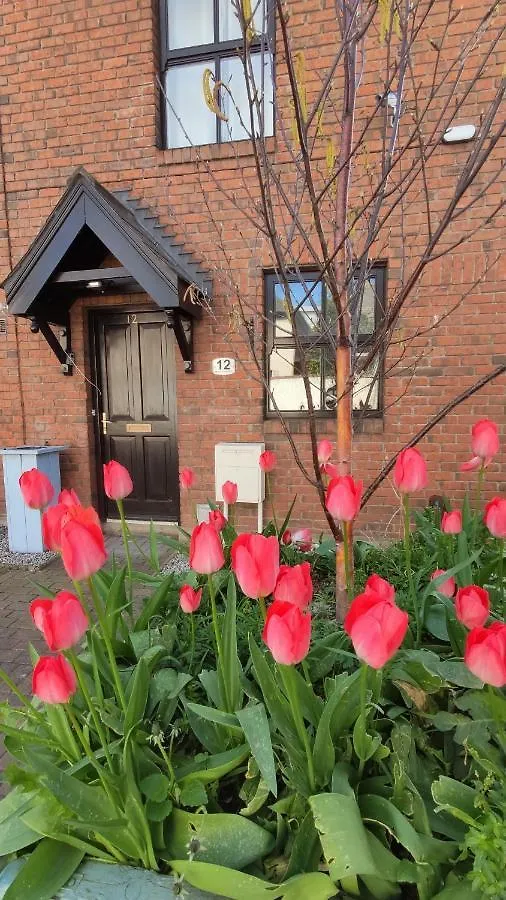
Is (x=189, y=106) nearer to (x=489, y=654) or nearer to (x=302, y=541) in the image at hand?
(x=302, y=541)

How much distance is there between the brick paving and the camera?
2794mm

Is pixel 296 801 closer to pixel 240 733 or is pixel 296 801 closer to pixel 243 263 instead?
pixel 240 733

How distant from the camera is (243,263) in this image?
4465mm

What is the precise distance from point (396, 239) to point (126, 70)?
2804 mm

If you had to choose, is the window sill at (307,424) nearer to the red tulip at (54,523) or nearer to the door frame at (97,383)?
the door frame at (97,383)

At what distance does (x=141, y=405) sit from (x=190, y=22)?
3441 mm

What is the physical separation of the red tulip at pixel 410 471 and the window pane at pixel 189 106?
4337 mm

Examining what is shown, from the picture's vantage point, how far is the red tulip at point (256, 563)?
3.06ft

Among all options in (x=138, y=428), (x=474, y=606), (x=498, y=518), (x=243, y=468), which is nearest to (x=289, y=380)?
(x=243, y=468)

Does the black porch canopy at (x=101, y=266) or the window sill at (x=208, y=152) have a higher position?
the window sill at (x=208, y=152)

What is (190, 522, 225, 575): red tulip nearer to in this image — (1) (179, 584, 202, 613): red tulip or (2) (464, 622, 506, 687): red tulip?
(1) (179, 584, 202, 613): red tulip

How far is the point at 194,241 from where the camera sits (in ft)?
15.1

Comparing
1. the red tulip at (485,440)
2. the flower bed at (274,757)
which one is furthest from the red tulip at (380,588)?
the red tulip at (485,440)

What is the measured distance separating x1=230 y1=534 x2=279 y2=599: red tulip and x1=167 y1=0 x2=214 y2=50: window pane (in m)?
5.21
